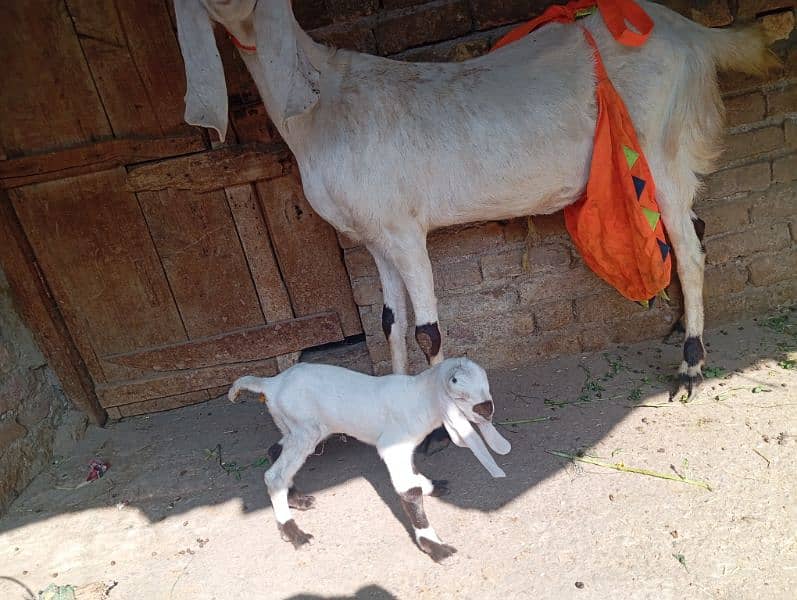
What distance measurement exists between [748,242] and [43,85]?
4086 mm

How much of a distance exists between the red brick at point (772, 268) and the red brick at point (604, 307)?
2.25 feet

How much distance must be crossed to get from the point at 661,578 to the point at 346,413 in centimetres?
129

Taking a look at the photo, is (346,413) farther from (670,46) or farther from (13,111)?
(13,111)

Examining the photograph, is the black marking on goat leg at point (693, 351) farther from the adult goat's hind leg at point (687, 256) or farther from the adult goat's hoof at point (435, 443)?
→ the adult goat's hoof at point (435, 443)

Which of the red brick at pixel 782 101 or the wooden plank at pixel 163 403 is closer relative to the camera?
the red brick at pixel 782 101

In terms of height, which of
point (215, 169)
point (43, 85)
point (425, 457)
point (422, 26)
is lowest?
point (425, 457)

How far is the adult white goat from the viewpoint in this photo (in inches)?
97.1

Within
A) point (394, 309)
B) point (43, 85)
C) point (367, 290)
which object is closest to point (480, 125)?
point (394, 309)

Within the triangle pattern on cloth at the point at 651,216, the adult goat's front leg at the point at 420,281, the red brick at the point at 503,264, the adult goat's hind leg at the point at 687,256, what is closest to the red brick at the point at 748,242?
the adult goat's hind leg at the point at 687,256

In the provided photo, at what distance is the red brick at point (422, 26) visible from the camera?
2.78 m

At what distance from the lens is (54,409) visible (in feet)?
11.0

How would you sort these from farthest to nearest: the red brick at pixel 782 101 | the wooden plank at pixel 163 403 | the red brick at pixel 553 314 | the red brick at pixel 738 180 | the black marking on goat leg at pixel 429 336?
1. the wooden plank at pixel 163 403
2. the red brick at pixel 553 314
3. the red brick at pixel 738 180
4. the red brick at pixel 782 101
5. the black marking on goat leg at pixel 429 336

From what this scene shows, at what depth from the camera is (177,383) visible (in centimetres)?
354

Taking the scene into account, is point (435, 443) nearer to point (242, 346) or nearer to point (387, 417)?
point (387, 417)
